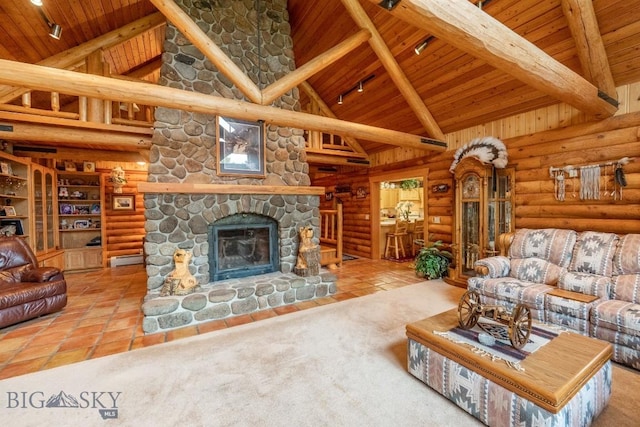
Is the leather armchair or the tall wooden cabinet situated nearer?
the leather armchair

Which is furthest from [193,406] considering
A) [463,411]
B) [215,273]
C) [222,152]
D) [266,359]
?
[222,152]

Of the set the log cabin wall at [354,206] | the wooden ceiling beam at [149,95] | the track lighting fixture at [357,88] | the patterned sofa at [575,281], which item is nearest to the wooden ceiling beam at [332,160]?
the log cabin wall at [354,206]

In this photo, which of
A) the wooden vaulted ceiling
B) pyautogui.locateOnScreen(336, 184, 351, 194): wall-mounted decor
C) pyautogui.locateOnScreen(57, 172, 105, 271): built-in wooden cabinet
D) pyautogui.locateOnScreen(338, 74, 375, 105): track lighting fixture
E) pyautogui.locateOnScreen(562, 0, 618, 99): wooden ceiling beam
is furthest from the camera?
pyautogui.locateOnScreen(336, 184, 351, 194): wall-mounted decor

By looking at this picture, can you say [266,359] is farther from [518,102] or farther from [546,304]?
[518,102]

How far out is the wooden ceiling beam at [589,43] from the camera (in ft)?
9.33

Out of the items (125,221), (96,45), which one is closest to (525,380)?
(96,45)

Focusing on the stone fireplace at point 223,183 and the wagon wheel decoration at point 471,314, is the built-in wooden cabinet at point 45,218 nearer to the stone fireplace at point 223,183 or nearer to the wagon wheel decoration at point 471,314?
the stone fireplace at point 223,183

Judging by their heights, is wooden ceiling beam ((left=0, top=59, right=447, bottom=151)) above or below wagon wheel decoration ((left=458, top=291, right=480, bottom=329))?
above

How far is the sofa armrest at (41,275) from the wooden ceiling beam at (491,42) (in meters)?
4.77

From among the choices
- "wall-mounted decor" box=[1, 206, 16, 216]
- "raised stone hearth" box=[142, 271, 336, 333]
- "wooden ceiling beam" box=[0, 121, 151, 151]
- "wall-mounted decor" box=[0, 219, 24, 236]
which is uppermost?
"wooden ceiling beam" box=[0, 121, 151, 151]

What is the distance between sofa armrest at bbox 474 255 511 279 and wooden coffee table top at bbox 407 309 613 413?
5.33 ft

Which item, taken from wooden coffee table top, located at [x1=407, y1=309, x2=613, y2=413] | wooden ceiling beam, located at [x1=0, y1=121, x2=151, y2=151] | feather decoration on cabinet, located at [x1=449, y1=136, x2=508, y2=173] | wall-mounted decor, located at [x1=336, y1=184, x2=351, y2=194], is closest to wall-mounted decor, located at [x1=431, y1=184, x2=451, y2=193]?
feather decoration on cabinet, located at [x1=449, y1=136, x2=508, y2=173]

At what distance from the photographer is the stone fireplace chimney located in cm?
379

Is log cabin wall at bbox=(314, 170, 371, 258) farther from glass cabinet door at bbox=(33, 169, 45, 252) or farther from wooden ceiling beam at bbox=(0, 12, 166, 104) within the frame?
glass cabinet door at bbox=(33, 169, 45, 252)
